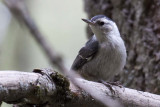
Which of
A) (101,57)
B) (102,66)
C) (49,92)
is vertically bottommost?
(49,92)

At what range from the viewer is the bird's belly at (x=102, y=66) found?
10.9 feet

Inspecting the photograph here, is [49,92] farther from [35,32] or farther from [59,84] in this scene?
[35,32]

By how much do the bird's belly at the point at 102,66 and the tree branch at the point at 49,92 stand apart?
0.74 m

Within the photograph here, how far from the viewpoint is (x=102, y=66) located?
10.9ft

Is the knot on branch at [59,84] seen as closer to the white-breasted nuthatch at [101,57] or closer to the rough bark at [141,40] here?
the white-breasted nuthatch at [101,57]

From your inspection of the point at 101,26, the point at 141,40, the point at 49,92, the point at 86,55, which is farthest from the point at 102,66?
the point at 49,92

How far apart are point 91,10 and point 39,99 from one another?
8.92 ft

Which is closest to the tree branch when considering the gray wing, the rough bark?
the gray wing

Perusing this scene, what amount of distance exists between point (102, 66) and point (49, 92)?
134 centimetres

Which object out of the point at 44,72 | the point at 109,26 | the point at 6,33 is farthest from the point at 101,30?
the point at 6,33

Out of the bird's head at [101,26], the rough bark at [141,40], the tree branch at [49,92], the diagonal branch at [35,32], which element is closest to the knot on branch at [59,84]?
the tree branch at [49,92]

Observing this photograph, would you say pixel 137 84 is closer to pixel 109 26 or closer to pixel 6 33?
pixel 109 26

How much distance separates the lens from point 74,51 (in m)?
8.39

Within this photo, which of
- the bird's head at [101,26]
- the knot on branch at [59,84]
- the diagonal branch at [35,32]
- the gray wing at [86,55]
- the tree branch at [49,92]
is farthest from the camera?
the bird's head at [101,26]
